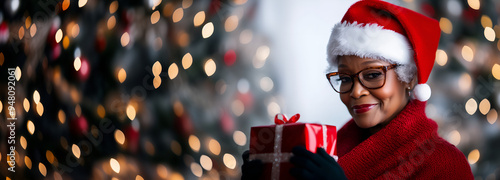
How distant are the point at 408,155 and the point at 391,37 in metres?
0.22

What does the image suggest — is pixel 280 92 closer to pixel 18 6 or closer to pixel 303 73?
pixel 303 73

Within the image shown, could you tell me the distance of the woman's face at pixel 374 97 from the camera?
850 millimetres

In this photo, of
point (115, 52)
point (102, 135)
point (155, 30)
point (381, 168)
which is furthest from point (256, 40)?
point (381, 168)

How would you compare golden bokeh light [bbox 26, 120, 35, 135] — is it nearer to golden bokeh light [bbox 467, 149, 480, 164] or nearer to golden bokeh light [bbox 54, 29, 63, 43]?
golden bokeh light [bbox 54, 29, 63, 43]

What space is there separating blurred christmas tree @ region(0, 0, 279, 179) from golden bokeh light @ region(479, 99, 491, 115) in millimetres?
595

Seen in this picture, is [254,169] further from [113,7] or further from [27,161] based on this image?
[27,161]

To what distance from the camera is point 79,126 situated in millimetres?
1572

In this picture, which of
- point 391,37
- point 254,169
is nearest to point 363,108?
point 391,37

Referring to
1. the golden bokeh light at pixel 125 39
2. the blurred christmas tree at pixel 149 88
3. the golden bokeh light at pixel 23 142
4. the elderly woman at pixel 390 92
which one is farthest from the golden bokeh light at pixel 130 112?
the elderly woman at pixel 390 92

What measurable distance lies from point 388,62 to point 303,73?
2.13 feet

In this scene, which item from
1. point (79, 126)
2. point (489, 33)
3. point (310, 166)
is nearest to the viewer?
point (310, 166)

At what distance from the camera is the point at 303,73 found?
4.94ft

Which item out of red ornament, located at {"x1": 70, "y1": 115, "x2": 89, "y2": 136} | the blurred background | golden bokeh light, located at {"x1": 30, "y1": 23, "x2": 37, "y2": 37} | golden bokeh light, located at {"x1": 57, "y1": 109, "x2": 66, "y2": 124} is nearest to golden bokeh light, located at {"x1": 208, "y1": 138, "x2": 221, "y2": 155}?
the blurred background

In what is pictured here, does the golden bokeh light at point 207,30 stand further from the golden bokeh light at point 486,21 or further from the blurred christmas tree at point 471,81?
the golden bokeh light at point 486,21
